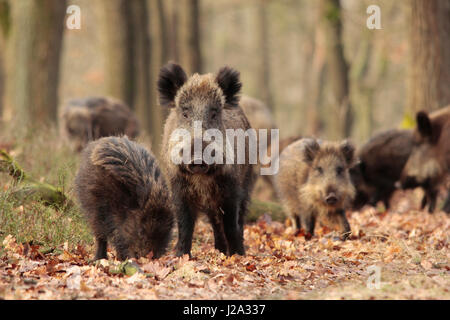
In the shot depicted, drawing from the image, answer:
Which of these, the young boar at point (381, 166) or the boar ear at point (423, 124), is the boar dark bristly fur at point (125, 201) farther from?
the young boar at point (381, 166)

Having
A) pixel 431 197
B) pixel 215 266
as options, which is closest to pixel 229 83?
pixel 215 266

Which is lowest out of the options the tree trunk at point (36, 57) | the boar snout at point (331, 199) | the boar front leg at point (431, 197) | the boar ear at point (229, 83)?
the boar front leg at point (431, 197)

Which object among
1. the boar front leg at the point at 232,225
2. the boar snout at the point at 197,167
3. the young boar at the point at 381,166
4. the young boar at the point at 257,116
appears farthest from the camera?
the young boar at the point at 381,166

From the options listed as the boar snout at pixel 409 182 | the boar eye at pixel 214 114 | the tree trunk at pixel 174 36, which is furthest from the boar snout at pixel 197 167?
the tree trunk at pixel 174 36

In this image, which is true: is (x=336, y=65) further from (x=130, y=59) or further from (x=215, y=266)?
(x=215, y=266)

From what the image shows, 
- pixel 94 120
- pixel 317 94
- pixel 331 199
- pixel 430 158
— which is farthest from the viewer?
pixel 317 94

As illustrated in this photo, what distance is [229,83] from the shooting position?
6.85m

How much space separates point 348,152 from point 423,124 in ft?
10.3

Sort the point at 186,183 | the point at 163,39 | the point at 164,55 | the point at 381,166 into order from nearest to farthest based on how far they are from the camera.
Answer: the point at 186,183
the point at 381,166
the point at 164,55
the point at 163,39

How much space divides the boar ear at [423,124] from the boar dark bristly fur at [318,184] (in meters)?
2.73

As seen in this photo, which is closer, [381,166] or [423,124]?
[423,124]

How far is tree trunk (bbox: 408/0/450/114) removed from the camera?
40.4 ft

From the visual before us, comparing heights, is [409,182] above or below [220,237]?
above

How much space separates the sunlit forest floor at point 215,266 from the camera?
4.95 m
